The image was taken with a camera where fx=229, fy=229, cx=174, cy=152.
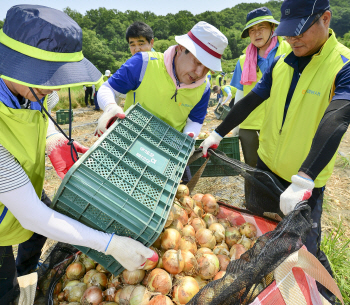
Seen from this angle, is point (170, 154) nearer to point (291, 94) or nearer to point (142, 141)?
point (142, 141)

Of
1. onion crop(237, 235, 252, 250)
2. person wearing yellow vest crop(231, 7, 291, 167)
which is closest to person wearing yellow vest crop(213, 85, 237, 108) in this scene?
person wearing yellow vest crop(231, 7, 291, 167)

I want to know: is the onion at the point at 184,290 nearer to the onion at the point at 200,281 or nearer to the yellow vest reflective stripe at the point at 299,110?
the onion at the point at 200,281

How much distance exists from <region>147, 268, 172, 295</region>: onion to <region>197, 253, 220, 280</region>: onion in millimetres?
234

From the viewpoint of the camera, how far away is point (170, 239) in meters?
1.60

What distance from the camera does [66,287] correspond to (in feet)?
4.98

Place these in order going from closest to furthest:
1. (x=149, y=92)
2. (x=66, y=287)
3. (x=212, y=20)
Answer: (x=66, y=287) < (x=149, y=92) < (x=212, y=20)

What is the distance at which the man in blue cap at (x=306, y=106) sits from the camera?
1.35m

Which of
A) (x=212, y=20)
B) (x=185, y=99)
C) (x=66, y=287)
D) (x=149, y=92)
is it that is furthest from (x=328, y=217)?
(x=212, y=20)

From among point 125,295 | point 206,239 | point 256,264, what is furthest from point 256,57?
point 125,295

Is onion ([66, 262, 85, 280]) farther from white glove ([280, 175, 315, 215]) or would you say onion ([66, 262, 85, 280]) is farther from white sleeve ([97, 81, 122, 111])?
white glove ([280, 175, 315, 215])

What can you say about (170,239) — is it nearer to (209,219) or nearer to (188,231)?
(188,231)

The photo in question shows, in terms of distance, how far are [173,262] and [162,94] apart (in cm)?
135

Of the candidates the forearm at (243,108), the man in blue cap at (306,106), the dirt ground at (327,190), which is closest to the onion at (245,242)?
the man in blue cap at (306,106)

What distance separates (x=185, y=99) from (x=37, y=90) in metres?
1.26
